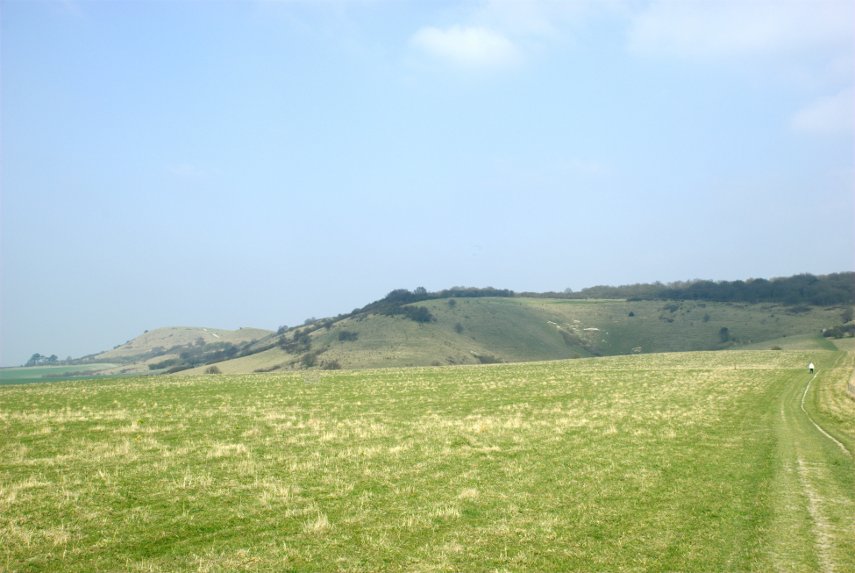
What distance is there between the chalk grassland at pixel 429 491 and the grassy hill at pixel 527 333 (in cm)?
7715

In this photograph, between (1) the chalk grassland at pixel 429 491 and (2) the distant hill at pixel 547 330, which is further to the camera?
(2) the distant hill at pixel 547 330

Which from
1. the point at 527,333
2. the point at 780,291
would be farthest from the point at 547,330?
the point at 780,291

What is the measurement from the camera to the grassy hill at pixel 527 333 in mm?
112688

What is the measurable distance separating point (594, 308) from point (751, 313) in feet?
119

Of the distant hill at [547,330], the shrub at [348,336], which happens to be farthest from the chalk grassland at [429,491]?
the shrub at [348,336]

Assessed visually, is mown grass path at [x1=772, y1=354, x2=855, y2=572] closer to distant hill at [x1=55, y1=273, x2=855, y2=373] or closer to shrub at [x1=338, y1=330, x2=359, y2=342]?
distant hill at [x1=55, y1=273, x2=855, y2=373]

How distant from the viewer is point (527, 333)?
134m

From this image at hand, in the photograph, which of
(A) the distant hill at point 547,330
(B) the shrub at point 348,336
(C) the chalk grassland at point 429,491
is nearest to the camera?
(C) the chalk grassland at point 429,491

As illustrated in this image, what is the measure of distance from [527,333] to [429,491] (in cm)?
12227

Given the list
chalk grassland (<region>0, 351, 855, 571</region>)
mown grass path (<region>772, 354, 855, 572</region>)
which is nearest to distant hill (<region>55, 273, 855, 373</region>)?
chalk grassland (<region>0, 351, 855, 571</region>)

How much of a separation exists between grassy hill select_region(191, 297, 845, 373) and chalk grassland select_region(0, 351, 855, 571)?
77147 mm

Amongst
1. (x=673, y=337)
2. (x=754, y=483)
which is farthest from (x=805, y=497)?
(x=673, y=337)

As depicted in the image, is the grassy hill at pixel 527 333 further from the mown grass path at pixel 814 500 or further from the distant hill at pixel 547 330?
the mown grass path at pixel 814 500

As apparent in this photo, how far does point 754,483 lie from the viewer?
573 inches
